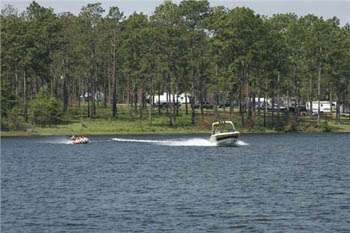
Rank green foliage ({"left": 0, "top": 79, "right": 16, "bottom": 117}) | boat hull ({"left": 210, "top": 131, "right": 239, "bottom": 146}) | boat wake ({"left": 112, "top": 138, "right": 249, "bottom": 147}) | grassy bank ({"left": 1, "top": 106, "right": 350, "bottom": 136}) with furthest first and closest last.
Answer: grassy bank ({"left": 1, "top": 106, "right": 350, "bottom": 136}), green foliage ({"left": 0, "top": 79, "right": 16, "bottom": 117}), boat wake ({"left": 112, "top": 138, "right": 249, "bottom": 147}), boat hull ({"left": 210, "top": 131, "right": 239, "bottom": 146})

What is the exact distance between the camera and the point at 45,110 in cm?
16575

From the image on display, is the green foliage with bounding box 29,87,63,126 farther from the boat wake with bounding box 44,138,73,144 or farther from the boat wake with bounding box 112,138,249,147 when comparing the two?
the boat wake with bounding box 112,138,249,147

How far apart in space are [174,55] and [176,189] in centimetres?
10704

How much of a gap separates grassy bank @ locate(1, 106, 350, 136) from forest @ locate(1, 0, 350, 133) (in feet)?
4.09

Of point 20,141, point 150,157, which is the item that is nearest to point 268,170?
point 150,157

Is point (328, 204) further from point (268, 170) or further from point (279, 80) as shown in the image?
point (279, 80)

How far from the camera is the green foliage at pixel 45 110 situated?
6516 inches

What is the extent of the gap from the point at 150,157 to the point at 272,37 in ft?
244

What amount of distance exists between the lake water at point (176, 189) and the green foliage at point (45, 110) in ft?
111

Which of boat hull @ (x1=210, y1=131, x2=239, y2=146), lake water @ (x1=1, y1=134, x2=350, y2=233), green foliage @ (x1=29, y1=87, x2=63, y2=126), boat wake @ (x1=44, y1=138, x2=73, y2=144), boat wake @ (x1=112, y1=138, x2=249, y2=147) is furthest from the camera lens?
green foliage @ (x1=29, y1=87, x2=63, y2=126)

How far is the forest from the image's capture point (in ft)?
575

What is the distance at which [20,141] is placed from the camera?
14850cm

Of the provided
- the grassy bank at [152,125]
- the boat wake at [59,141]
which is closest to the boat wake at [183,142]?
the boat wake at [59,141]

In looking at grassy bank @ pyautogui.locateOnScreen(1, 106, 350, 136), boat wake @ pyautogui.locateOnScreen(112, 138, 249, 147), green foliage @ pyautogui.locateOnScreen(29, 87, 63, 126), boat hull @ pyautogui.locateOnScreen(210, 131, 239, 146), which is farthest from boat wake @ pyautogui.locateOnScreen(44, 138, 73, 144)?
boat hull @ pyautogui.locateOnScreen(210, 131, 239, 146)
